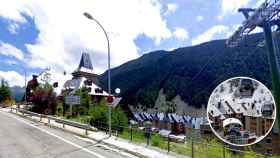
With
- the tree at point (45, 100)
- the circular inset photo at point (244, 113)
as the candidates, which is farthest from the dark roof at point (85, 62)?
the circular inset photo at point (244, 113)

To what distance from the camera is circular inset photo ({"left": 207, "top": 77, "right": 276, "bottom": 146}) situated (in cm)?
1331

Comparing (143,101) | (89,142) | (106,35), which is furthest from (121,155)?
(143,101)

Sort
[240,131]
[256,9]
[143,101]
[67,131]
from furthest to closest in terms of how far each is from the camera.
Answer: [143,101], [67,131], [256,9], [240,131]

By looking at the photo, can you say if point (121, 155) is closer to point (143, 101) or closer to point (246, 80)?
point (246, 80)

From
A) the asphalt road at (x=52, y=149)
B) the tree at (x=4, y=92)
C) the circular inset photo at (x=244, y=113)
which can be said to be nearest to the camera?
the circular inset photo at (x=244, y=113)

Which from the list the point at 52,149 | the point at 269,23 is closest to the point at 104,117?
the point at 52,149

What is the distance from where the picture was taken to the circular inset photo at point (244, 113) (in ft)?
43.7

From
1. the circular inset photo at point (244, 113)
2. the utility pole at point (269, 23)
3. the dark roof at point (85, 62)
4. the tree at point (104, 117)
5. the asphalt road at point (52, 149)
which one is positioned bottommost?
the asphalt road at point (52, 149)

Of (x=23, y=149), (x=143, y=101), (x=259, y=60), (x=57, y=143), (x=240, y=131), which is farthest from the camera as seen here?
(x=143, y=101)

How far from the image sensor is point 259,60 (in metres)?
82.2

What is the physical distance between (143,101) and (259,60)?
96883mm

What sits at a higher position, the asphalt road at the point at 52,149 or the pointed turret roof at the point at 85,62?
the pointed turret roof at the point at 85,62

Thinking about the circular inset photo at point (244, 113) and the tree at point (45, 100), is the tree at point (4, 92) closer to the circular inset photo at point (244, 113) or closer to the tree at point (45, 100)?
the tree at point (45, 100)

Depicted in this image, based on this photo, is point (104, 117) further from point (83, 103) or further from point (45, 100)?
point (45, 100)
